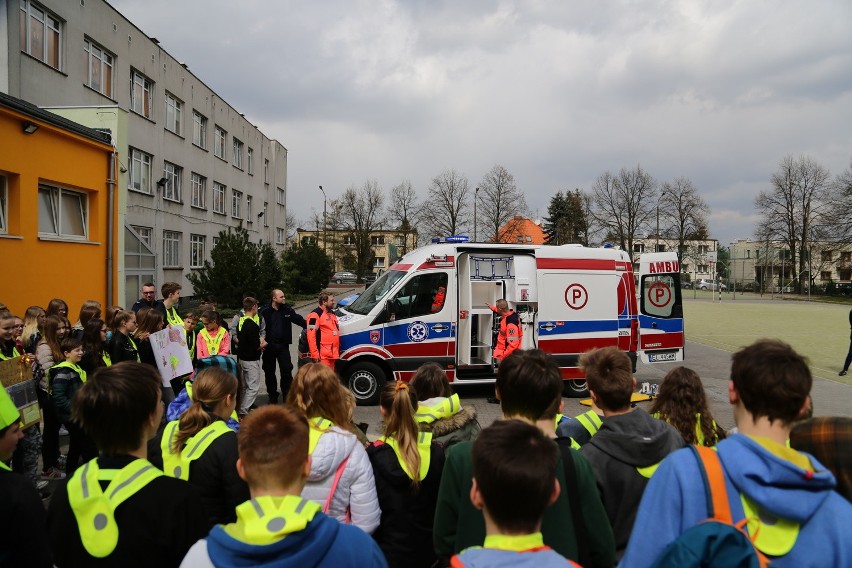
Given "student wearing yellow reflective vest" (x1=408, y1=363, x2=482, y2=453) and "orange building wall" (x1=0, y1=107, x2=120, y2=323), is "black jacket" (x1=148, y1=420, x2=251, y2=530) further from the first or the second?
"orange building wall" (x1=0, y1=107, x2=120, y2=323)

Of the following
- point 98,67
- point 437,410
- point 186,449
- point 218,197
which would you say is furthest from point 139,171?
point 437,410

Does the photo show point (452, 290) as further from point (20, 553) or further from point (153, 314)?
point (20, 553)

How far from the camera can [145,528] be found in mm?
1949

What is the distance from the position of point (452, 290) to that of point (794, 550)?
8.30 metres

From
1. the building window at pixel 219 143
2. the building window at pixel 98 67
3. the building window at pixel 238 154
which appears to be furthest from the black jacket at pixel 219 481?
the building window at pixel 238 154

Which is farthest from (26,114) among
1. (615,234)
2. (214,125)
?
(615,234)

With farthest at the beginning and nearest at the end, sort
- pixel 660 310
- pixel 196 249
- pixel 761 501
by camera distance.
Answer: pixel 196 249, pixel 660 310, pixel 761 501

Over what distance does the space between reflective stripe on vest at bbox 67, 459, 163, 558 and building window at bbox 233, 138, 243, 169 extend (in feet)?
122

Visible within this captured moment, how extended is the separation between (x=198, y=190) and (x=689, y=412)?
31.5 meters

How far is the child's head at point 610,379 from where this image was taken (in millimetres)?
2861

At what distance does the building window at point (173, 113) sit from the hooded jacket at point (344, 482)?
2802 cm

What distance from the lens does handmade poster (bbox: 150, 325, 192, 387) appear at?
6480 mm

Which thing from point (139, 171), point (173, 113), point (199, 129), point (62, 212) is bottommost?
point (62, 212)

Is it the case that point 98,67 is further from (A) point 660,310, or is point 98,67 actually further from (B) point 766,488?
(B) point 766,488
